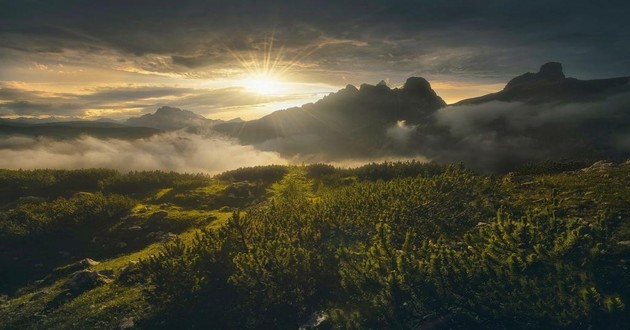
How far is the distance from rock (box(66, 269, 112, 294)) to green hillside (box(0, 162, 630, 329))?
0.10 m

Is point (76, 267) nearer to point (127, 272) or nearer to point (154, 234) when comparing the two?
point (127, 272)

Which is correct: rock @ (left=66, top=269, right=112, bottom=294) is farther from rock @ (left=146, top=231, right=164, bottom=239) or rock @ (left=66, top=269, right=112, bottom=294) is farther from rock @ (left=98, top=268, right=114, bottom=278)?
rock @ (left=146, top=231, right=164, bottom=239)

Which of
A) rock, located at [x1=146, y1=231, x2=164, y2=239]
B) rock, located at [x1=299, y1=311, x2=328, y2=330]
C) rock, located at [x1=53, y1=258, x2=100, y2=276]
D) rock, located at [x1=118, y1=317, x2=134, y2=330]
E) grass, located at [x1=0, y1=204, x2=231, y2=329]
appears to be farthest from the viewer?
rock, located at [x1=146, y1=231, x2=164, y2=239]

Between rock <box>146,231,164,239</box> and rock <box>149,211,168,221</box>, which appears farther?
rock <box>149,211,168,221</box>

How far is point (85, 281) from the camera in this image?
33938 mm

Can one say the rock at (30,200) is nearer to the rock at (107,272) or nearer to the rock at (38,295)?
the rock at (38,295)

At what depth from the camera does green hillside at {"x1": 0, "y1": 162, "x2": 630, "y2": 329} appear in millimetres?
17516

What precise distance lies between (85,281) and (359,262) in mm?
25837

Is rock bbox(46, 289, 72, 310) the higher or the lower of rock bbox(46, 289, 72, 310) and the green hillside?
the lower

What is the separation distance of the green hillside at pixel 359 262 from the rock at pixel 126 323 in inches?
3.3

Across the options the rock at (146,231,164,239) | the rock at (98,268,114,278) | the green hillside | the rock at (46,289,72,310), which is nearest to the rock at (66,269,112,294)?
the green hillside

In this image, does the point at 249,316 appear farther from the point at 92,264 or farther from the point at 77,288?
the point at 92,264

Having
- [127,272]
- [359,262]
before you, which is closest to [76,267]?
[127,272]

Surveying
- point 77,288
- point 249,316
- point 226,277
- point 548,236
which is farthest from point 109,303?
point 548,236
